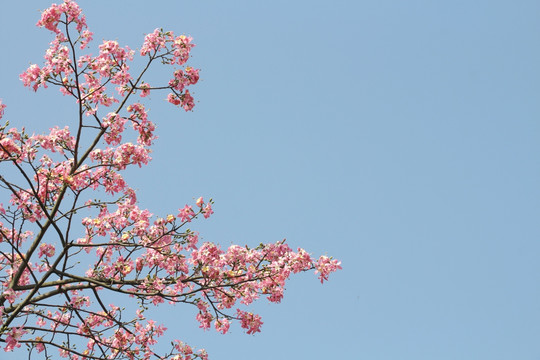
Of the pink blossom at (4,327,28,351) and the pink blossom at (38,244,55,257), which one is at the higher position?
the pink blossom at (38,244,55,257)

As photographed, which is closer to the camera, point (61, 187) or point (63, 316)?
point (61, 187)

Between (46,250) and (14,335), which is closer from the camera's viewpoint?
(14,335)

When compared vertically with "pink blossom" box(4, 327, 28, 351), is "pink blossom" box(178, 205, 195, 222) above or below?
above

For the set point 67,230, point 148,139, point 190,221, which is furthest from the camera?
point 148,139

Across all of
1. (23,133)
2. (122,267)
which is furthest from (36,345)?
(23,133)

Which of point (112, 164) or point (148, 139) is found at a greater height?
point (148, 139)

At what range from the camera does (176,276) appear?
9.51m

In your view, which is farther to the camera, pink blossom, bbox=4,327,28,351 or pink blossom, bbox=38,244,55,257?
pink blossom, bbox=38,244,55,257

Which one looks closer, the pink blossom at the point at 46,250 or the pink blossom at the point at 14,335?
the pink blossom at the point at 14,335

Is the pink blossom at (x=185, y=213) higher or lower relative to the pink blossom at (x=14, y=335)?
higher

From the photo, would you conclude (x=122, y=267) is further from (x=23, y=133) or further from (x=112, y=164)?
(x=23, y=133)

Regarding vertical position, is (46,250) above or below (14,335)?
above

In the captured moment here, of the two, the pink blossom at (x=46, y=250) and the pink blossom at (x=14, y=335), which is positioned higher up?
the pink blossom at (x=46, y=250)

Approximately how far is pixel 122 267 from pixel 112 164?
1572mm
